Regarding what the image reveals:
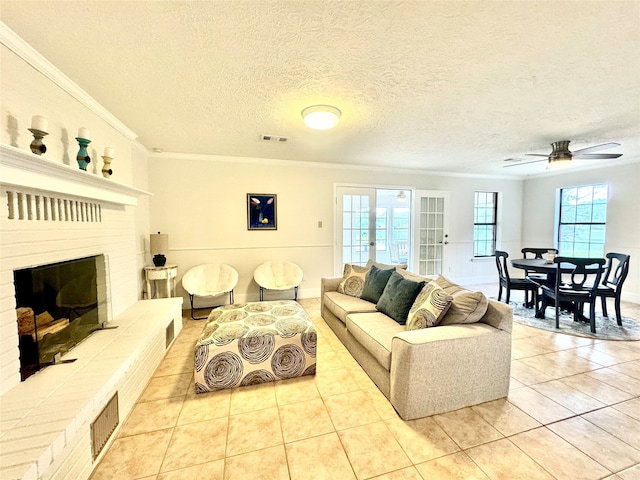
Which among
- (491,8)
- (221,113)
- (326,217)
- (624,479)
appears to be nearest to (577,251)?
(326,217)

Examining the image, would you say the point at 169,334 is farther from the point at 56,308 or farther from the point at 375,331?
the point at 375,331

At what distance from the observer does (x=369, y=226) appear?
207 inches

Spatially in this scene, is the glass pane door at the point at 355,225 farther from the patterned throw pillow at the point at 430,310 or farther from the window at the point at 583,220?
the window at the point at 583,220

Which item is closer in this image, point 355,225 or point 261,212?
point 261,212

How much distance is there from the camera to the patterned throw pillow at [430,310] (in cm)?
202

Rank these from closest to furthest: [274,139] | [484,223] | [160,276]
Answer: [274,139], [160,276], [484,223]

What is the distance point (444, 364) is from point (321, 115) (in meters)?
2.23

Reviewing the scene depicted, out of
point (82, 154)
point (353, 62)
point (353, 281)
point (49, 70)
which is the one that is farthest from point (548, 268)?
point (49, 70)

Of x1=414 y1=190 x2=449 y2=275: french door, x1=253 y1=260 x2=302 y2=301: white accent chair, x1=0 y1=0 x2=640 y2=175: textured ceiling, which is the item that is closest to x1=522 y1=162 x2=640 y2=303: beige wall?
x1=0 y1=0 x2=640 y2=175: textured ceiling

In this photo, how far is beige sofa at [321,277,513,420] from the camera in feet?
5.92

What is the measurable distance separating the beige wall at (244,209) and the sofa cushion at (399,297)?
2.37 m

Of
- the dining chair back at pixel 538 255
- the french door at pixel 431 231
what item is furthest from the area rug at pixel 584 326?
the french door at pixel 431 231

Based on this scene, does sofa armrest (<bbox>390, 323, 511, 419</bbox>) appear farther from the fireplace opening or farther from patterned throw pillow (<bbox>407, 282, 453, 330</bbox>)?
the fireplace opening

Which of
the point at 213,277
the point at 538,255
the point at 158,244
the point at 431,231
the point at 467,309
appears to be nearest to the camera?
the point at 467,309
